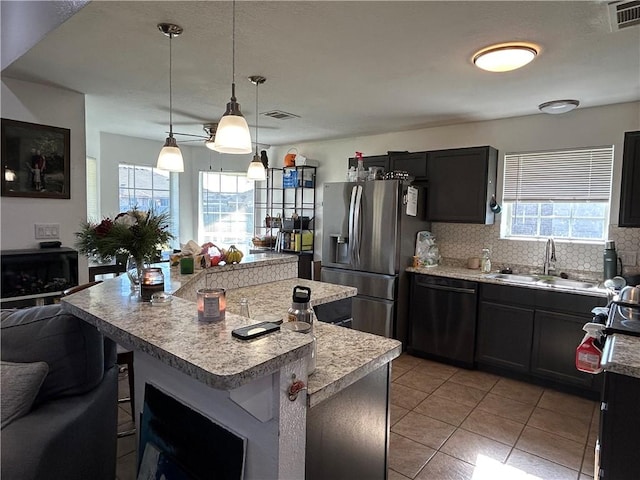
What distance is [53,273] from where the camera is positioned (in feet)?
9.95

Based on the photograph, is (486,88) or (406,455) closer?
(406,455)

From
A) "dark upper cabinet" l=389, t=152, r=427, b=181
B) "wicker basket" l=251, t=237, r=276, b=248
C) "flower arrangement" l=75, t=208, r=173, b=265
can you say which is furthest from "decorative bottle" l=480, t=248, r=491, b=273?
"flower arrangement" l=75, t=208, r=173, b=265

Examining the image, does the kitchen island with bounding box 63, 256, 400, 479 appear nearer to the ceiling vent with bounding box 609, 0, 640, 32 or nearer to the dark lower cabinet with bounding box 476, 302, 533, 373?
the ceiling vent with bounding box 609, 0, 640, 32

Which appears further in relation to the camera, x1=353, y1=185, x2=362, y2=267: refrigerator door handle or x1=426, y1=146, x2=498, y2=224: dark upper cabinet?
x1=353, y1=185, x2=362, y2=267: refrigerator door handle

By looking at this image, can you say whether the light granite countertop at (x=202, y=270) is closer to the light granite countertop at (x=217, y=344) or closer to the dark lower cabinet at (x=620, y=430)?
the light granite countertop at (x=217, y=344)

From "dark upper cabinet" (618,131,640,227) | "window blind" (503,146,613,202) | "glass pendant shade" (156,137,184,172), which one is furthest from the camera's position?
"window blind" (503,146,613,202)

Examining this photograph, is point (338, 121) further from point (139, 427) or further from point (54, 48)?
point (139, 427)

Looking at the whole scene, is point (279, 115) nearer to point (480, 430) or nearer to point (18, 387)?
point (18, 387)

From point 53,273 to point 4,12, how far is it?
198 cm

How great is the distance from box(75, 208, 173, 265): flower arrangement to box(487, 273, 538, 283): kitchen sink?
298cm

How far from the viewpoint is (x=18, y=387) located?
1.50 m

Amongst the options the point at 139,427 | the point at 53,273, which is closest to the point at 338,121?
the point at 53,273

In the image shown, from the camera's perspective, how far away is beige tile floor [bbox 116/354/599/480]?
2.19m

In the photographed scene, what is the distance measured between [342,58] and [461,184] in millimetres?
2049
